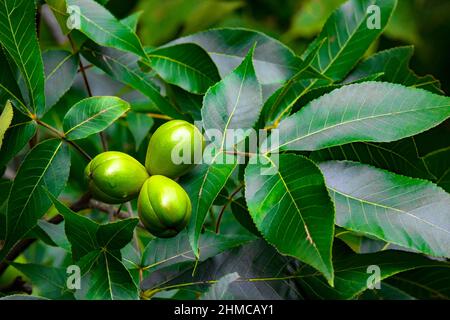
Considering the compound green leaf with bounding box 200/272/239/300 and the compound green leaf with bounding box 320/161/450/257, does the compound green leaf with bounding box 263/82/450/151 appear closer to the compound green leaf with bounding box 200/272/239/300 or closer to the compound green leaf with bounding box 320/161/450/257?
the compound green leaf with bounding box 320/161/450/257

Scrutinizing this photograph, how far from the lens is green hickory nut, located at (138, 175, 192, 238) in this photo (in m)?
0.69

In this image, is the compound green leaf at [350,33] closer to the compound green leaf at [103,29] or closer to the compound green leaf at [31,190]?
the compound green leaf at [103,29]

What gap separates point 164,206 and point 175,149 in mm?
72

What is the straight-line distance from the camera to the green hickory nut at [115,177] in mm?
723

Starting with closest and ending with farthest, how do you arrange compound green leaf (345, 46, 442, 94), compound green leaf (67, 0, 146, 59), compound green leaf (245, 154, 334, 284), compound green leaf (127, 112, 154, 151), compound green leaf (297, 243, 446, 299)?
compound green leaf (245, 154, 334, 284), compound green leaf (297, 243, 446, 299), compound green leaf (67, 0, 146, 59), compound green leaf (345, 46, 442, 94), compound green leaf (127, 112, 154, 151)

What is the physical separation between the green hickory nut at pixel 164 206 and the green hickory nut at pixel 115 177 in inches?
0.7

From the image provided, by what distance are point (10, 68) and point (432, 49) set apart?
212cm

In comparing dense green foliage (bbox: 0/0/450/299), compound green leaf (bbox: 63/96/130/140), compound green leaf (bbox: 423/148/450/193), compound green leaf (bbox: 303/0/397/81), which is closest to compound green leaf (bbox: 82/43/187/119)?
dense green foliage (bbox: 0/0/450/299)

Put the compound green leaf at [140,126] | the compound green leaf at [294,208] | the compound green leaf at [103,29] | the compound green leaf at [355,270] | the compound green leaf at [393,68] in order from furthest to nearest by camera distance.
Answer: the compound green leaf at [140,126], the compound green leaf at [393,68], the compound green leaf at [103,29], the compound green leaf at [355,270], the compound green leaf at [294,208]

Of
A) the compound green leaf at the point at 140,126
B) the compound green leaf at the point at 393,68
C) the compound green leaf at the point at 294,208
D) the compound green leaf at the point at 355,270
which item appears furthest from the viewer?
the compound green leaf at the point at 140,126

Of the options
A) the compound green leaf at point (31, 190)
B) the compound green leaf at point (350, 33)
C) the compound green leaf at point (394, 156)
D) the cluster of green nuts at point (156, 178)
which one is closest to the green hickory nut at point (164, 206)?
the cluster of green nuts at point (156, 178)

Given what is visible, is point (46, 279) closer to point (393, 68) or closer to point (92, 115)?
point (92, 115)

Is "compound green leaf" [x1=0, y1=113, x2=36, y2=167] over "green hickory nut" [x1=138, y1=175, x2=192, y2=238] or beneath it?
over

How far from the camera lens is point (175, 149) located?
0.72 metres
